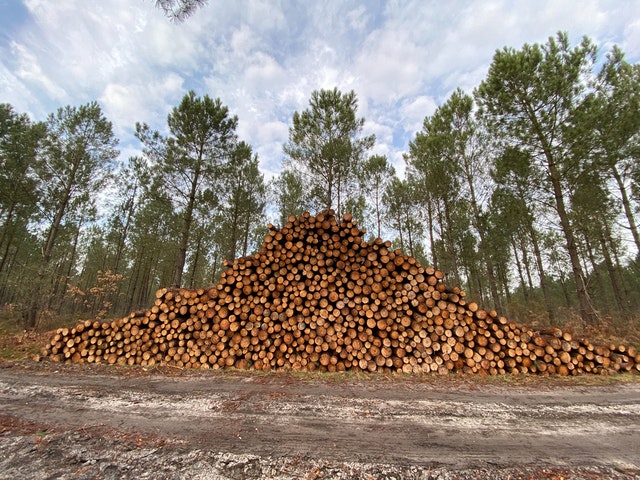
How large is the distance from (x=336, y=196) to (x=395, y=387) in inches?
381

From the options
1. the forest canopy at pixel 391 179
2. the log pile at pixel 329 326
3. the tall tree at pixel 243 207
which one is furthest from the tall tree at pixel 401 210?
the log pile at pixel 329 326

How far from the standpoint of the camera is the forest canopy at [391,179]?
29.8 ft

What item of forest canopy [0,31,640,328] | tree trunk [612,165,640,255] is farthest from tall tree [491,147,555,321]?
tree trunk [612,165,640,255]

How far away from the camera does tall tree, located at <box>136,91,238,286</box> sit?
11.7 metres

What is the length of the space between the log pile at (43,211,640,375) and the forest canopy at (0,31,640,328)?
206 inches

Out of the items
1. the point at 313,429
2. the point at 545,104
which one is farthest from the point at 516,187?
the point at 313,429

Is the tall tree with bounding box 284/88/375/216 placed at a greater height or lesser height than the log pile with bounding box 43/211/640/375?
greater

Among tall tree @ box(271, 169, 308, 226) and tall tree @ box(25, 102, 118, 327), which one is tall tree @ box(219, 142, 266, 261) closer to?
tall tree @ box(271, 169, 308, 226)

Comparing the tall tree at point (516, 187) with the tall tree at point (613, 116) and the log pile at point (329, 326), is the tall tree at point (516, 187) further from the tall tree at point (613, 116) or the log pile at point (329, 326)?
the log pile at point (329, 326)

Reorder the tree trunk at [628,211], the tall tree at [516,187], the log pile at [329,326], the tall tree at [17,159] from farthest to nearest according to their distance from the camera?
the tall tree at [17,159], the tree trunk at [628,211], the tall tree at [516,187], the log pile at [329,326]

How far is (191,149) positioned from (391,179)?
10975mm

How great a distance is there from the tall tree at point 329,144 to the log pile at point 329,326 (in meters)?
6.91

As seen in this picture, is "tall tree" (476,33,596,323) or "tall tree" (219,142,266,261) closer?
"tall tree" (476,33,596,323)

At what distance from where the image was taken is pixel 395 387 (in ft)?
14.7
